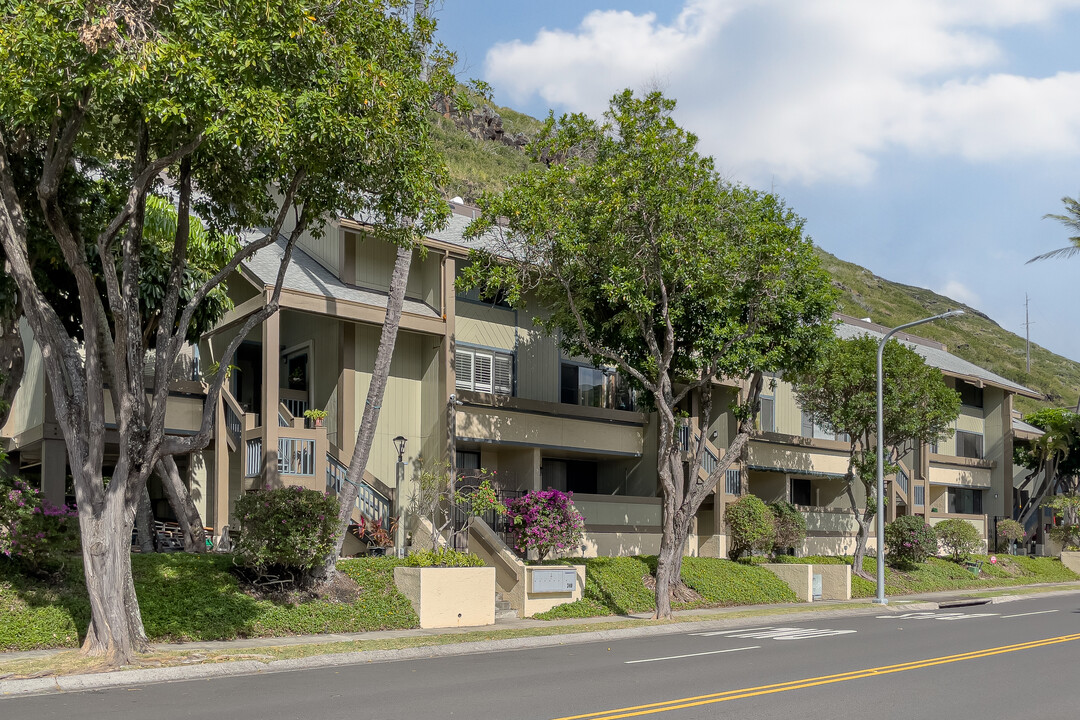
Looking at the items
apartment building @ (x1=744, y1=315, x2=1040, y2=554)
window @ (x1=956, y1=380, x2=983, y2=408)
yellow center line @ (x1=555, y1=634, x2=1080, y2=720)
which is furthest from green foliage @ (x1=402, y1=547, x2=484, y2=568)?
window @ (x1=956, y1=380, x2=983, y2=408)

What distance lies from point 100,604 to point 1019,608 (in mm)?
24006

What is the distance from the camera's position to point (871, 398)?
3192cm

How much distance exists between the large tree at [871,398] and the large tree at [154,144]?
19.2m

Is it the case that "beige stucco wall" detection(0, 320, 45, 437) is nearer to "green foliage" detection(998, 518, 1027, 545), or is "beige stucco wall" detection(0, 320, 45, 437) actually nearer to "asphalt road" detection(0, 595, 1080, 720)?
"asphalt road" detection(0, 595, 1080, 720)

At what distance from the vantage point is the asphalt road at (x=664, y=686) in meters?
10.9

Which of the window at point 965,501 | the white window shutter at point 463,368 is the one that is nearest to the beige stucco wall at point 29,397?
the white window shutter at point 463,368

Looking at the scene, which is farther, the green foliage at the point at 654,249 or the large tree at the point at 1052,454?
the large tree at the point at 1052,454

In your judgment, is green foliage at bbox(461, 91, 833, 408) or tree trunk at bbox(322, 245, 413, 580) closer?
tree trunk at bbox(322, 245, 413, 580)

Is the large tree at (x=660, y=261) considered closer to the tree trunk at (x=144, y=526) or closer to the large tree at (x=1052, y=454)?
the tree trunk at (x=144, y=526)

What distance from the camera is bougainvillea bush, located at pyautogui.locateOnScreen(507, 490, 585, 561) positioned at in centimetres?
2391

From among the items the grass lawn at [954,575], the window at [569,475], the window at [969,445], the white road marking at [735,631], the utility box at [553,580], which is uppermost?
the window at [969,445]

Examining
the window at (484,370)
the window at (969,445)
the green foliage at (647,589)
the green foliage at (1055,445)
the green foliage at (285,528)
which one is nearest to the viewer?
the green foliage at (285,528)

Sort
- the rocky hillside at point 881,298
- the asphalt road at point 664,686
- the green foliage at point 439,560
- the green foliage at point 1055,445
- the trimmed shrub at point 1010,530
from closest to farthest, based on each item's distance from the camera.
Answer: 1. the asphalt road at point 664,686
2. the green foliage at point 439,560
3. the trimmed shrub at point 1010,530
4. the green foliage at point 1055,445
5. the rocky hillside at point 881,298

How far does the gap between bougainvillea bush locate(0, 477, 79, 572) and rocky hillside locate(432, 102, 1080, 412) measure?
66652 millimetres
